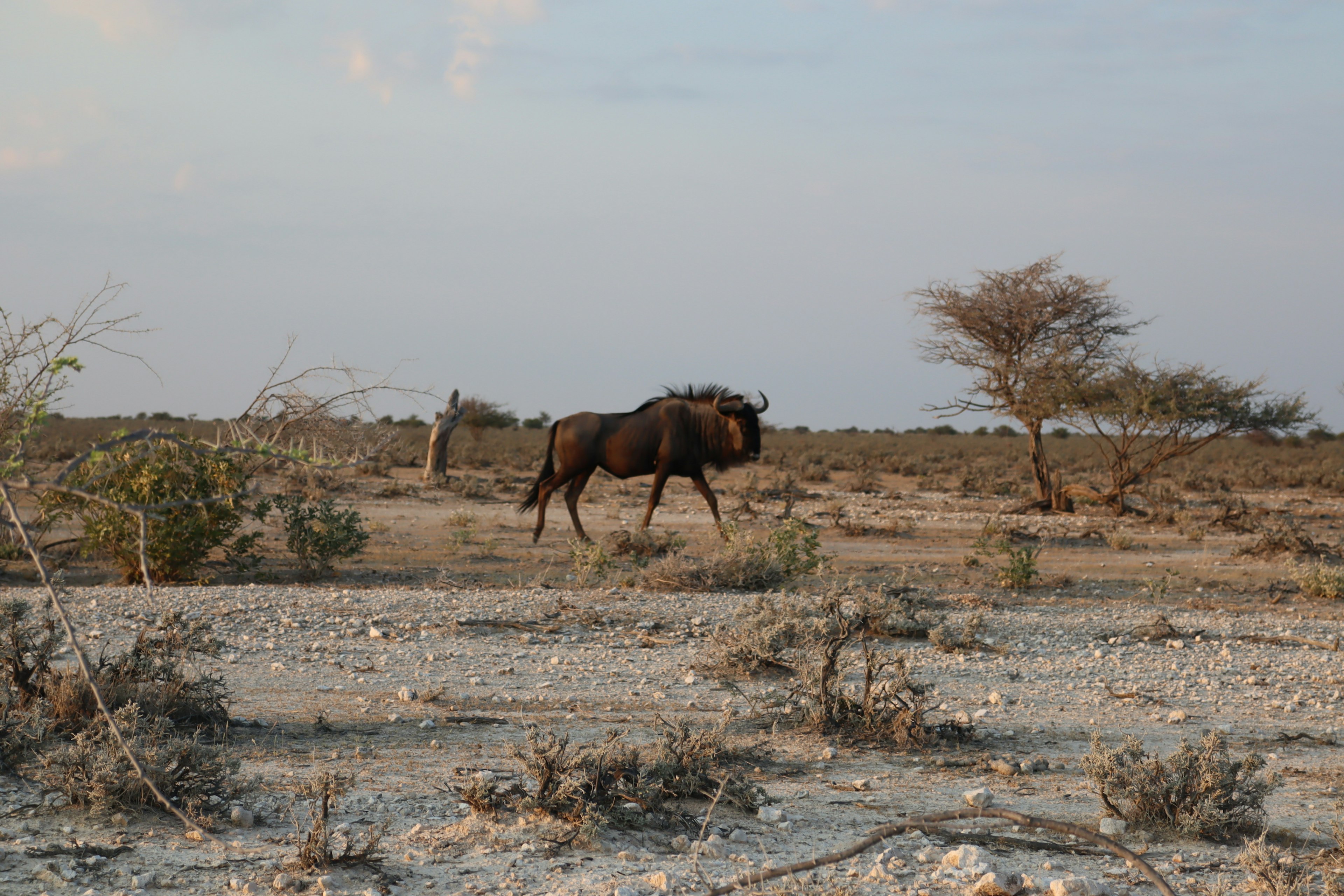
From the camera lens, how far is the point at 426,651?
7.50 m

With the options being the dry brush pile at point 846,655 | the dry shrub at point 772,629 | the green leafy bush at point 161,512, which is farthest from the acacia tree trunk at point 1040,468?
the green leafy bush at point 161,512

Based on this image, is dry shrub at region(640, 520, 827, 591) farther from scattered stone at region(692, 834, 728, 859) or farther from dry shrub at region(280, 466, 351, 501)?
dry shrub at region(280, 466, 351, 501)

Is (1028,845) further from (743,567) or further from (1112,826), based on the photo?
(743,567)

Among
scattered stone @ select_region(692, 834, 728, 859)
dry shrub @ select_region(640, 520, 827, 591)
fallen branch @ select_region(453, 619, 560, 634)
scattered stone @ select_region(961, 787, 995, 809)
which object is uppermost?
dry shrub @ select_region(640, 520, 827, 591)

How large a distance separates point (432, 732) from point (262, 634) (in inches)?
115

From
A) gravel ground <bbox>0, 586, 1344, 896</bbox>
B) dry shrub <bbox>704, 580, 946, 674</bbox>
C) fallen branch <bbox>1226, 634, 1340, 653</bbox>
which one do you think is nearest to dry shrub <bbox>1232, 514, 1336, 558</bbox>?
gravel ground <bbox>0, 586, 1344, 896</bbox>

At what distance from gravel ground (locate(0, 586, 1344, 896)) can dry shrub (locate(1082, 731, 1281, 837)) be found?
0.11 meters

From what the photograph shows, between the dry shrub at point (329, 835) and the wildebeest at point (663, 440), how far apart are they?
9.06 meters

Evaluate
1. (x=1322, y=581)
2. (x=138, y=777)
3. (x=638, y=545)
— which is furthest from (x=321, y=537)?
(x=1322, y=581)

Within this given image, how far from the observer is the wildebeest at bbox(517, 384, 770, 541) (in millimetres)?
13500

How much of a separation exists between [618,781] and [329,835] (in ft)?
3.80

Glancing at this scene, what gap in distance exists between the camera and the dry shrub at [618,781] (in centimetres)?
423

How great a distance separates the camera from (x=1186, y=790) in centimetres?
438

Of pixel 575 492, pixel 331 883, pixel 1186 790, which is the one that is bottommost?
pixel 331 883
